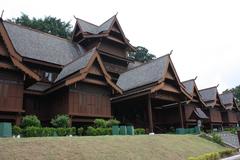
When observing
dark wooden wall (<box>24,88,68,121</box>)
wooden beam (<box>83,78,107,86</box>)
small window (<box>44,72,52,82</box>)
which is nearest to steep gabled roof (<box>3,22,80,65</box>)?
small window (<box>44,72,52,82</box>)

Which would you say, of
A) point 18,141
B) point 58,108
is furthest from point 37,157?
point 58,108

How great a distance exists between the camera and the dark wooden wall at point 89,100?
66.0ft

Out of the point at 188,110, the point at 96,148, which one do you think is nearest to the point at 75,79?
the point at 96,148

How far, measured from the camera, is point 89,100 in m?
21.1

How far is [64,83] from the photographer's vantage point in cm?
1953

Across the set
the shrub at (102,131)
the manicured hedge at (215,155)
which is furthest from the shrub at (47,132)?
the manicured hedge at (215,155)

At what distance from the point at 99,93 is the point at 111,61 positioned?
10.1 m

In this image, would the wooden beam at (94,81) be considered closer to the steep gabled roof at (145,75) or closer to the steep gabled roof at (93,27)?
the steep gabled roof at (145,75)

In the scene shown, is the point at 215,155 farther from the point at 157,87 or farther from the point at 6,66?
the point at 6,66

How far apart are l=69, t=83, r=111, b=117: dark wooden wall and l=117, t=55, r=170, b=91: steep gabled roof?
12.2 feet

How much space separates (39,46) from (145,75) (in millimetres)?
10271

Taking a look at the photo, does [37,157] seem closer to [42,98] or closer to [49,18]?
[42,98]

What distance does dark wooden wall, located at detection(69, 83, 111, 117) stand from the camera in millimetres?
20109

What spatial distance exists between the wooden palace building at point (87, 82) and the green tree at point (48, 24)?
1907cm
